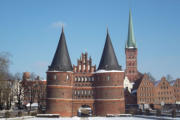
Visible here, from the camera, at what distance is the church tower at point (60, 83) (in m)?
53.4

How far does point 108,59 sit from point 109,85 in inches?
214

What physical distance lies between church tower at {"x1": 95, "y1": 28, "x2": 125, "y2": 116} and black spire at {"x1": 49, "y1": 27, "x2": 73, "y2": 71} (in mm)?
6595

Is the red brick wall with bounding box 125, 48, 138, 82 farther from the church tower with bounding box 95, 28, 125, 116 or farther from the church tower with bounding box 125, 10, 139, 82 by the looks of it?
the church tower with bounding box 95, 28, 125, 116

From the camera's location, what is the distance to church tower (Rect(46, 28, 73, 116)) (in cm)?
5341

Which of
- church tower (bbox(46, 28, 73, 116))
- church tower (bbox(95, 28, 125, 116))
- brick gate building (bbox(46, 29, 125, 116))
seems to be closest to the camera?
church tower (bbox(46, 28, 73, 116))

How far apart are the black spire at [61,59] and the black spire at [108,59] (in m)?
7.01

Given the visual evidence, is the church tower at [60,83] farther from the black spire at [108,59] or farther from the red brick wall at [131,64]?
the red brick wall at [131,64]

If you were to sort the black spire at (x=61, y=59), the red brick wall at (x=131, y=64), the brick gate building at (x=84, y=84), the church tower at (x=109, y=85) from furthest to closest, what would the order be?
the red brick wall at (x=131, y=64) < the black spire at (x=61, y=59) < the church tower at (x=109, y=85) < the brick gate building at (x=84, y=84)

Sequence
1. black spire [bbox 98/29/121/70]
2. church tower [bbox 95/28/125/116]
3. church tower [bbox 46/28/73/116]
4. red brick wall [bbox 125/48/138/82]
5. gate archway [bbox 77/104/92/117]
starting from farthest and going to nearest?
red brick wall [bbox 125/48/138/82], gate archway [bbox 77/104/92/117], black spire [bbox 98/29/121/70], church tower [bbox 95/28/125/116], church tower [bbox 46/28/73/116]

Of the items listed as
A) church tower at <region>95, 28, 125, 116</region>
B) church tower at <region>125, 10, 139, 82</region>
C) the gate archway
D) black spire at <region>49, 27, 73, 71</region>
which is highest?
church tower at <region>125, 10, 139, 82</region>

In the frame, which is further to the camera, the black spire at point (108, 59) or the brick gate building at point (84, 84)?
the black spire at point (108, 59)

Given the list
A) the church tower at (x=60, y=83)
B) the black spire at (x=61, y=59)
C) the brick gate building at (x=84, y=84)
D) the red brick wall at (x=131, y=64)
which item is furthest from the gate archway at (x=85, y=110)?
the red brick wall at (x=131, y=64)

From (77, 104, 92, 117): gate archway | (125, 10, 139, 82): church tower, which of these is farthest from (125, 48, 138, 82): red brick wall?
(77, 104, 92, 117): gate archway

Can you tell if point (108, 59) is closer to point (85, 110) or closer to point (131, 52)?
point (85, 110)
